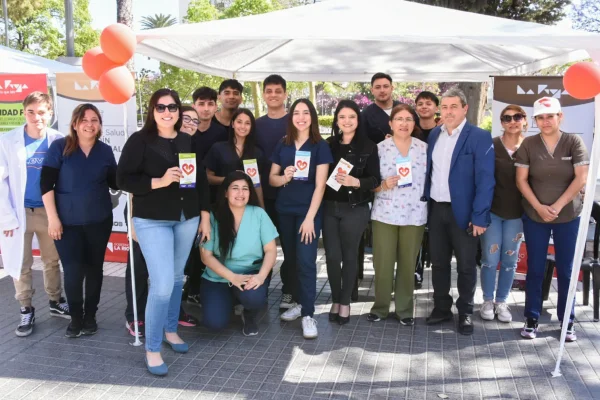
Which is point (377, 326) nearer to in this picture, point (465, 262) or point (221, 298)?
point (465, 262)

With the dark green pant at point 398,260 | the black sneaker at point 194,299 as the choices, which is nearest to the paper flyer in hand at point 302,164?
the dark green pant at point 398,260

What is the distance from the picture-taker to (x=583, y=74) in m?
3.39

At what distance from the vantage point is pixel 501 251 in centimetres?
471

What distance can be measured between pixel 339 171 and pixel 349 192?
0.70 ft

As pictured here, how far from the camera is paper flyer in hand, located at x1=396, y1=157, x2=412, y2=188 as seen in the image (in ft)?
Answer: 14.1

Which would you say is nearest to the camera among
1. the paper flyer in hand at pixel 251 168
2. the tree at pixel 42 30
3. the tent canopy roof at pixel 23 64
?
the paper flyer in hand at pixel 251 168

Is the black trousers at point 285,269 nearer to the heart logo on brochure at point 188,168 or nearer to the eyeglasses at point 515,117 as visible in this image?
the heart logo on brochure at point 188,168

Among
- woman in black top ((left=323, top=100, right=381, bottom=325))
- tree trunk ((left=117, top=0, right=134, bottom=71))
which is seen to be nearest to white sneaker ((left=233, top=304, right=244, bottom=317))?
woman in black top ((left=323, top=100, right=381, bottom=325))

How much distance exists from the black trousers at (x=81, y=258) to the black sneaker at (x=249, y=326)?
50.4 inches

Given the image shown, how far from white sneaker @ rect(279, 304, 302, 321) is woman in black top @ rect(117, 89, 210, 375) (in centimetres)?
134

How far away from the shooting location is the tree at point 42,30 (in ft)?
105

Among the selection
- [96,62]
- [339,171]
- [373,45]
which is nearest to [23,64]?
[96,62]

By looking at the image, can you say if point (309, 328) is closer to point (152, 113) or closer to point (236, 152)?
point (236, 152)

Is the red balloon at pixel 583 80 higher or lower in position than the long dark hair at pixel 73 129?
higher
